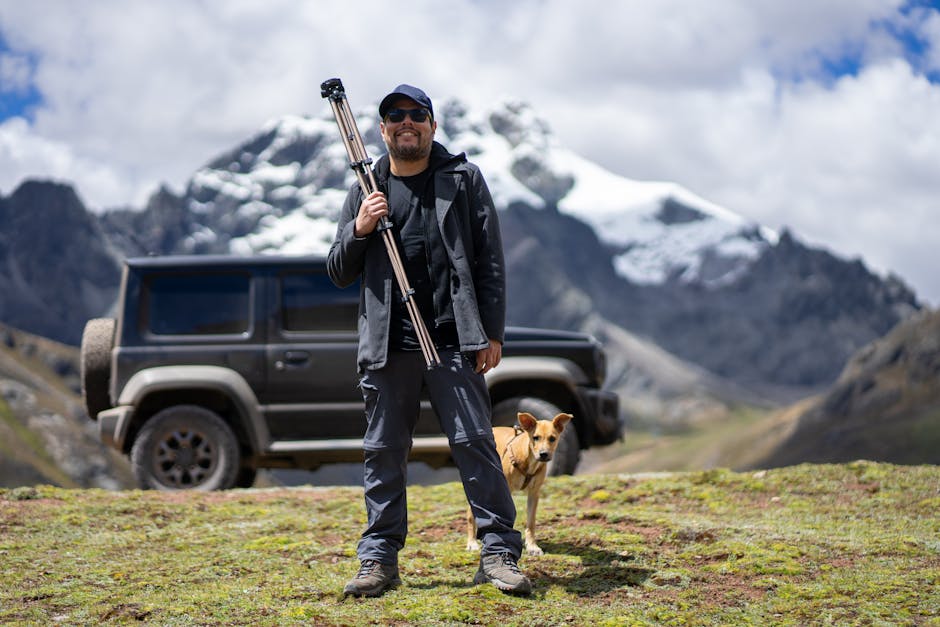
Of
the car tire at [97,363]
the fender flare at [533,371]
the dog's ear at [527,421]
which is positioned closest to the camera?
the dog's ear at [527,421]

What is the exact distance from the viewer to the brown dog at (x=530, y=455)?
7.18 m

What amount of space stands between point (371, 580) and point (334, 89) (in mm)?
2903

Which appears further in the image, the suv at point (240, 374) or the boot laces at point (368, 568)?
the suv at point (240, 374)

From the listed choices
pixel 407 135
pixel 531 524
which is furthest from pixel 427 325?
pixel 531 524

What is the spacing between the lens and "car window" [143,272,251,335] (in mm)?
11633

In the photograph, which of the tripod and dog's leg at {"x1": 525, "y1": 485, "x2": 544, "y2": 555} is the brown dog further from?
the tripod

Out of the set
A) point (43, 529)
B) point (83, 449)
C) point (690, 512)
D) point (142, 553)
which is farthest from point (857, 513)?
point (83, 449)

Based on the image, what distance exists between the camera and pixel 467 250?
639 centimetres

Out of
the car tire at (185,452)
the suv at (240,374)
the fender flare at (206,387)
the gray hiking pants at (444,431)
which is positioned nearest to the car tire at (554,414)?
the suv at (240,374)

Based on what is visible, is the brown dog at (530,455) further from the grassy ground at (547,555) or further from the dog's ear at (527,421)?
the grassy ground at (547,555)

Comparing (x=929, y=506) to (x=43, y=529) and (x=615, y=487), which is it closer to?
(x=615, y=487)

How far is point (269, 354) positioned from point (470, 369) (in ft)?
18.3

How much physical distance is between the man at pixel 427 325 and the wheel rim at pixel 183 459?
538cm

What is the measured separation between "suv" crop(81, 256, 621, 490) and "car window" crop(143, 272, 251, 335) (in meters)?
0.01
